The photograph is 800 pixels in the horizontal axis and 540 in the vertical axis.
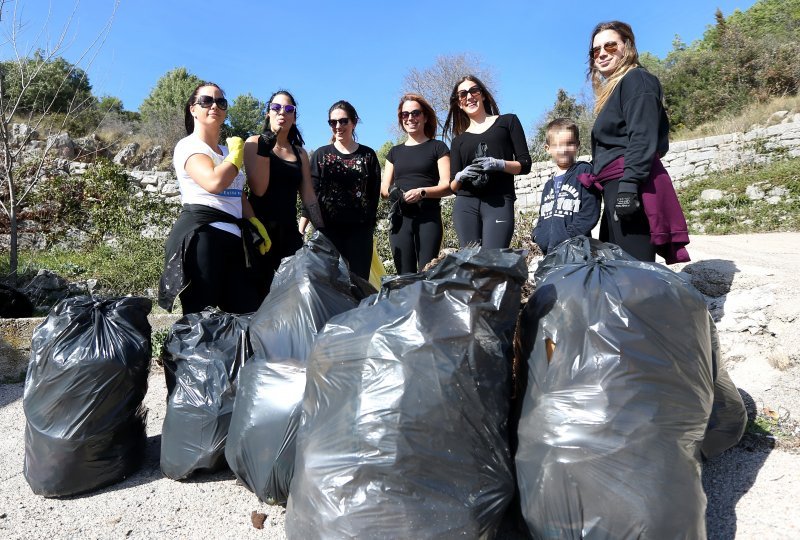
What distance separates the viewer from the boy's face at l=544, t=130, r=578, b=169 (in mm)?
3096

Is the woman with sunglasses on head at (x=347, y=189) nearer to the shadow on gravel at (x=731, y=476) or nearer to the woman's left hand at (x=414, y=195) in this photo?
the woman's left hand at (x=414, y=195)

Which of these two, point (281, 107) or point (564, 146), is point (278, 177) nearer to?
point (281, 107)

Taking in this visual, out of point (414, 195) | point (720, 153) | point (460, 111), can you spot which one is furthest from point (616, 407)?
point (720, 153)

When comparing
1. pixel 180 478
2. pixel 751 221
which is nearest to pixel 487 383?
pixel 180 478

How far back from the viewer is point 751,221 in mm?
6875

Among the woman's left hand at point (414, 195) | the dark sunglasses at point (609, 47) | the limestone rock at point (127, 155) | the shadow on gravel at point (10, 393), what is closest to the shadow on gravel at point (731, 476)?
the dark sunglasses at point (609, 47)

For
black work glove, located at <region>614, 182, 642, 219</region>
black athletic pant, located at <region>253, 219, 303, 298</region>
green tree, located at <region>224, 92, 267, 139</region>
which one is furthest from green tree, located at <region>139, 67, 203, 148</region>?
black work glove, located at <region>614, 182, 642, 219</region>

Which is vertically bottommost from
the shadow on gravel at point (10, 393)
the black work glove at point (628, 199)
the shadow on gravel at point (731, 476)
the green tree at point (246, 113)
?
the shadow on gravel at point (731, 476)

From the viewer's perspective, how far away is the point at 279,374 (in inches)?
74.9

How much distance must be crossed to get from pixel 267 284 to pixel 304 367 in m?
1.15

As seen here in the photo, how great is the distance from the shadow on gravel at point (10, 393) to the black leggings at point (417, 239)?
8.77ft

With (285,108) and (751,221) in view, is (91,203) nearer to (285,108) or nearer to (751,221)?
(285,108)

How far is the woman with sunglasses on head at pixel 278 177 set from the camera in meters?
2.86

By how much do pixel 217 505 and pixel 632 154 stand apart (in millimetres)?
2304
